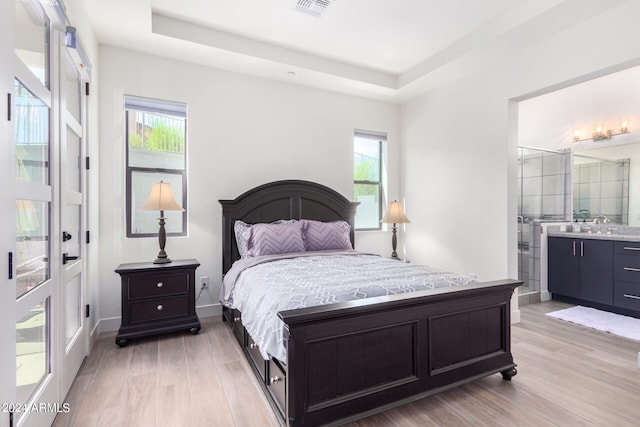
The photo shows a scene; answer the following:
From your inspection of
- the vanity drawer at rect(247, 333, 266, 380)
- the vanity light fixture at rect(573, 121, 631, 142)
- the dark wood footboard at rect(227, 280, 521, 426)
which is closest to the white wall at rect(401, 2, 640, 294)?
the dark wood footboard at rect(227, 280, 521, 426)

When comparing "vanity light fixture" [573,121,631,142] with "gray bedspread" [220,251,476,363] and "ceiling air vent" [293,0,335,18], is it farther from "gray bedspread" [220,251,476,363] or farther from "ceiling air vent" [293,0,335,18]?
"ceiling air vent" [293,0,335,18]

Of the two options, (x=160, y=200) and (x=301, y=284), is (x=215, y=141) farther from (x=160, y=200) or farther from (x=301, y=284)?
(x=301, y=284)

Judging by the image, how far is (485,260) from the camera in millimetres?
3672

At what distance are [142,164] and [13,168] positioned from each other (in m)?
2.21

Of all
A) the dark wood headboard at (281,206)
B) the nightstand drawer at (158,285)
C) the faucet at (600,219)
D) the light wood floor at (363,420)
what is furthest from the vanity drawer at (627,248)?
the nightstand drawer at (158,285)

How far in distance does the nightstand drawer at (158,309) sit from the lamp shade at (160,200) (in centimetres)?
84

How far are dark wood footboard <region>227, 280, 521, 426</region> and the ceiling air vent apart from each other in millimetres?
2509

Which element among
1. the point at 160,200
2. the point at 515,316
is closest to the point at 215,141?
the point at 160,200

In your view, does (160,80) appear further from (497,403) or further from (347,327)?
(497,403)

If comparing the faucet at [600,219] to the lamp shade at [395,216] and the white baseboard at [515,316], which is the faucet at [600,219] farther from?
the lamp shade at [395,216]

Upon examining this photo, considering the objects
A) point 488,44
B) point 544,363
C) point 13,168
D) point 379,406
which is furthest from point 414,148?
point 13,168

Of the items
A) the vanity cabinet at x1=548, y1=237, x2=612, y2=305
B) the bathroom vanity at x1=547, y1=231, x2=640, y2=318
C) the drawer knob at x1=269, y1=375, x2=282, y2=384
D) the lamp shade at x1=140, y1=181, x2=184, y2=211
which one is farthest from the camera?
the vanity cabinet at x1=548, y1=237, x2=612, y2=305

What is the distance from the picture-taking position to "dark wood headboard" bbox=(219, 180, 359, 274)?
11.6ft

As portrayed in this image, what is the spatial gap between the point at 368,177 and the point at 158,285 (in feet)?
10.1
